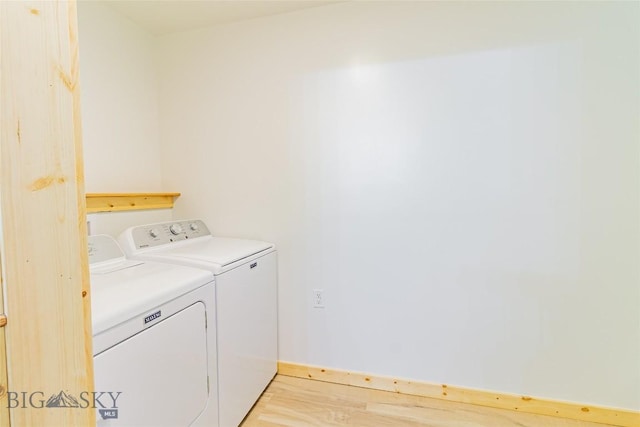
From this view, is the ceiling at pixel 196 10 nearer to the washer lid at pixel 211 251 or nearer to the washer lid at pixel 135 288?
the washer lid at pixel 211 251

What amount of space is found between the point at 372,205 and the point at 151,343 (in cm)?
126

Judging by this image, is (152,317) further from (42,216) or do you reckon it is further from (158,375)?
(42,216)

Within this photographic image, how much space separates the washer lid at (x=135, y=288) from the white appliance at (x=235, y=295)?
96 millimetres

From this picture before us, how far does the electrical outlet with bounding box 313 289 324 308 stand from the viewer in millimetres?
1893

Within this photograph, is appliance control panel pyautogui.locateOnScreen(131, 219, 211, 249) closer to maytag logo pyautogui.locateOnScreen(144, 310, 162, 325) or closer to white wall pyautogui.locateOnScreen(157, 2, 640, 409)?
white wall pyautogui.locateOnScreen(157, 2, 640, 409)

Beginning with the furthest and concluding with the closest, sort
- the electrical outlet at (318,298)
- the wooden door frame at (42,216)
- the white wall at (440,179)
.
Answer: the electrical outlet at (318,298) → the white wall at (440,179) → the wooden door frame at (42,216)

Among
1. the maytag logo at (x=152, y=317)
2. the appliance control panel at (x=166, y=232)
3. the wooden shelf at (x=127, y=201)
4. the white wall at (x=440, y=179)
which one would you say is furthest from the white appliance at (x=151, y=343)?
the white wall at (x=440, y=179)

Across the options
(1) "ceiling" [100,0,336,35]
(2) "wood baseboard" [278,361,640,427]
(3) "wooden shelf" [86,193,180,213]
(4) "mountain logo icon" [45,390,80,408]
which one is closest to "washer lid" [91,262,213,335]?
(4) "mountain logo icon" [45,390,80,408]

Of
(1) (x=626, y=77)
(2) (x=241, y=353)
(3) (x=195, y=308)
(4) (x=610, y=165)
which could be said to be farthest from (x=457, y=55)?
(2) (x=241, y=353)

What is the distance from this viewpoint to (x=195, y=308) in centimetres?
122

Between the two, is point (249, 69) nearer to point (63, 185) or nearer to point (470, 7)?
point (470, 7)

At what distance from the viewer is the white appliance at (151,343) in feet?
2.88

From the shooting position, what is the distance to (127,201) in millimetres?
1877

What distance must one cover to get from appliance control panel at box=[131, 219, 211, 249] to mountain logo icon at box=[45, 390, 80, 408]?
105cm
